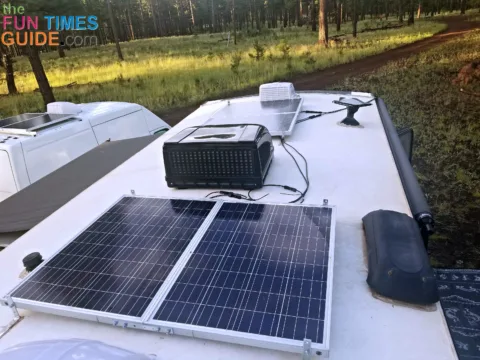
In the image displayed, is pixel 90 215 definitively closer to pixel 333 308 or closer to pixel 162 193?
pixel 162 193

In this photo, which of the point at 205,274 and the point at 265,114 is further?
the point at 265,114

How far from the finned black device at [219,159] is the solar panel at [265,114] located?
3.73 feet

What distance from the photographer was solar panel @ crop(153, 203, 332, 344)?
180 cm

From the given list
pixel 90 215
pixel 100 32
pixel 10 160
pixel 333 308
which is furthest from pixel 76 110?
pixel 100 32

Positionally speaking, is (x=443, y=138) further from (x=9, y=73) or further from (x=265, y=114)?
(x=9, y=73)

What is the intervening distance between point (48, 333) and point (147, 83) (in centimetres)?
1778

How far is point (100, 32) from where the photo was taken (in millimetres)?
61750

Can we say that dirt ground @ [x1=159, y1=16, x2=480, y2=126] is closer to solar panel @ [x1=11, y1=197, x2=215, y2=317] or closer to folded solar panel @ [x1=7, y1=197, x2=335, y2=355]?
solar panel @ [x1=11, y1=197, x2=215, y2=317]

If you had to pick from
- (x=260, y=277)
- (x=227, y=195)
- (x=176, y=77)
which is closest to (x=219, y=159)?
(x=227, y=195)

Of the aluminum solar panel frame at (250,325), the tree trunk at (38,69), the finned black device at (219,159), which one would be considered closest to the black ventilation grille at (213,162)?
the finned black device at (219,159)

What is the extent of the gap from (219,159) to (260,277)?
4.43 ft

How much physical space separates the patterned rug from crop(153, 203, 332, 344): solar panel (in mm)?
1820

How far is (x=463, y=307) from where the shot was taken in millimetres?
3900

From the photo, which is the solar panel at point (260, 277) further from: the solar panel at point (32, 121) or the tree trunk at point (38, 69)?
the tree trunk at point (38, 69)
